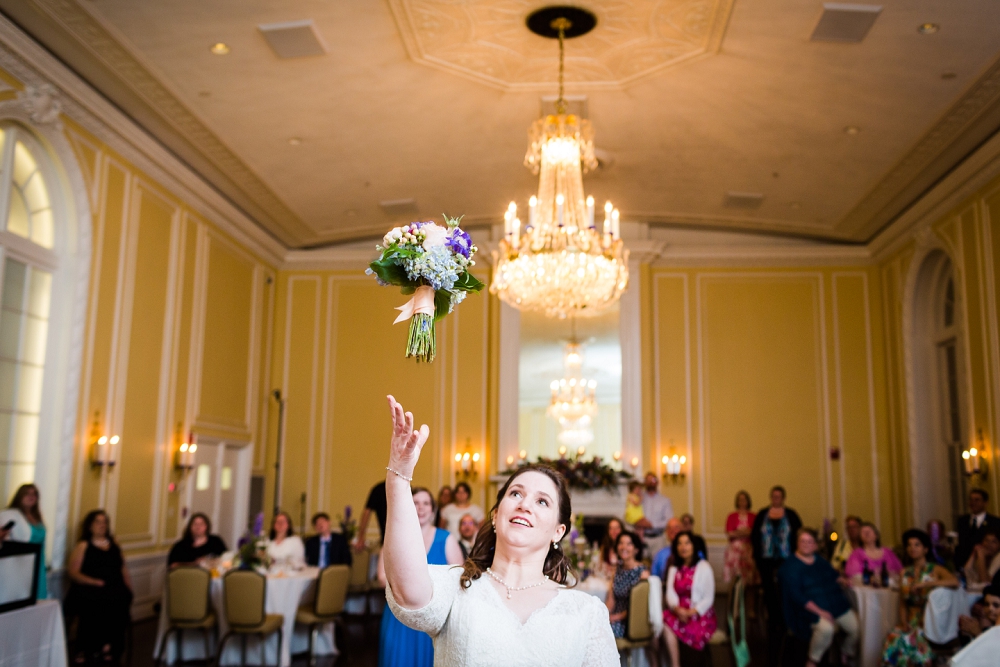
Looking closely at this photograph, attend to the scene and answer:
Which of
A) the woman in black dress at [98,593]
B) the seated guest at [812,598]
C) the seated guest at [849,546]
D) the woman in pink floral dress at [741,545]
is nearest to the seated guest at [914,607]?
the seated guest at [812,598]

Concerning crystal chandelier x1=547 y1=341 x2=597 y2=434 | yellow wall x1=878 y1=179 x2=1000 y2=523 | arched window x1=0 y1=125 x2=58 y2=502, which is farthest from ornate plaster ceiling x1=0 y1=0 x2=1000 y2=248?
crystal chandelier x1=547 y1=341 x2=597 y2=434

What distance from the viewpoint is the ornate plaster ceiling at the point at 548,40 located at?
7172 mm

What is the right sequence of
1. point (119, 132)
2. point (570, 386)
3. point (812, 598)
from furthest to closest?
point (570, 386) < point (119, 132) < point (812, 598)

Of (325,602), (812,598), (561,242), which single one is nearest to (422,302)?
(561,242)

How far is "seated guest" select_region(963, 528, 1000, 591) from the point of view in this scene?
7137mm

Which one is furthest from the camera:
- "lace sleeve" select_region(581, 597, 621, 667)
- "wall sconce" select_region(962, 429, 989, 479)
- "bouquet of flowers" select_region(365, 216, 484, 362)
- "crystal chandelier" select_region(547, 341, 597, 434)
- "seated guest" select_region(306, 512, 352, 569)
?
"crystal chandelier" select_region(547, 341, 597, 434)

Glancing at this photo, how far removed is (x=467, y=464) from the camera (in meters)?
12.4

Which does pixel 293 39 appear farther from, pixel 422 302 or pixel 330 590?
pixel 422 302

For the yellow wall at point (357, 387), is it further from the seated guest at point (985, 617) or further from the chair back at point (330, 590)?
the seated guest at point (985, 617)

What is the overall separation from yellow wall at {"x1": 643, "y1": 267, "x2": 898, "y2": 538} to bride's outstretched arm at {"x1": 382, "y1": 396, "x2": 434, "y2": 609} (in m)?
10.4

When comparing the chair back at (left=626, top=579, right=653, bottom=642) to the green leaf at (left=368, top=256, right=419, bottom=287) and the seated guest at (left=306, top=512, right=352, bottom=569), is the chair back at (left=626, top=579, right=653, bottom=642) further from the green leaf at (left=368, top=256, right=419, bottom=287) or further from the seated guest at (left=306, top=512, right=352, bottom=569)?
the green leaf at (left=368, top=256, right=419, bottom=287)

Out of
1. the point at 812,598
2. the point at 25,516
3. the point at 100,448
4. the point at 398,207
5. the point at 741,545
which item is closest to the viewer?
the point at 25,516

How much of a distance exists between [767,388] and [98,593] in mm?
8883

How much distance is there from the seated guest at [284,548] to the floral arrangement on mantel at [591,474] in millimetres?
4097
